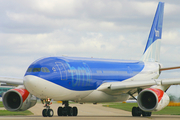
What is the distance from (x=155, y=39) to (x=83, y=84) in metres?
13.3

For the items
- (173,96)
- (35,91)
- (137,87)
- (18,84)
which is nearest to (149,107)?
(137,87)

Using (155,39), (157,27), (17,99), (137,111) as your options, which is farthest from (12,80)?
(157,27)

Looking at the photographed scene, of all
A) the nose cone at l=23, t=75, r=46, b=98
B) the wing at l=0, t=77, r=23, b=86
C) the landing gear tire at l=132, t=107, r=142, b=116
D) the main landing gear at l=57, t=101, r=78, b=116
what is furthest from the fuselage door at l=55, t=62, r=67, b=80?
the landing gear tire at l=132, t=107, r=142, b=116

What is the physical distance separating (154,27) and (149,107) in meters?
13.2

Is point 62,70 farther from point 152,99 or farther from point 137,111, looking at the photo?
point 137,111

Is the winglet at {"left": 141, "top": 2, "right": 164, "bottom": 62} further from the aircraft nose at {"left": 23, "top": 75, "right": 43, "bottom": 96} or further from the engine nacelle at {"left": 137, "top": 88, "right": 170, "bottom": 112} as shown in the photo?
the aircraft nose at {"left": 23, "top": 75, "right": 43, "bottom": 96}

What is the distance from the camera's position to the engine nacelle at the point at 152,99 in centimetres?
2567

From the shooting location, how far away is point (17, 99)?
2853cm

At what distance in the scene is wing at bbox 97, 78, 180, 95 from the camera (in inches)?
1066

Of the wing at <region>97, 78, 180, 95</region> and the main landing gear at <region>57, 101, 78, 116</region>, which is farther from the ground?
the wing at <region>97, 78, 180, 95</region>

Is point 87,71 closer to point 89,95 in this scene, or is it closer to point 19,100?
point 89,95

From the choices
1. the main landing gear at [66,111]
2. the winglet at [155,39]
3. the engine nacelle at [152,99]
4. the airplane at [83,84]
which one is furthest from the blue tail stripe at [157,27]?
the main landing gear at [66,111]

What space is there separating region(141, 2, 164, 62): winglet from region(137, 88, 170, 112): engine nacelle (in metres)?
10.1

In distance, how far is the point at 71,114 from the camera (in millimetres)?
29594
